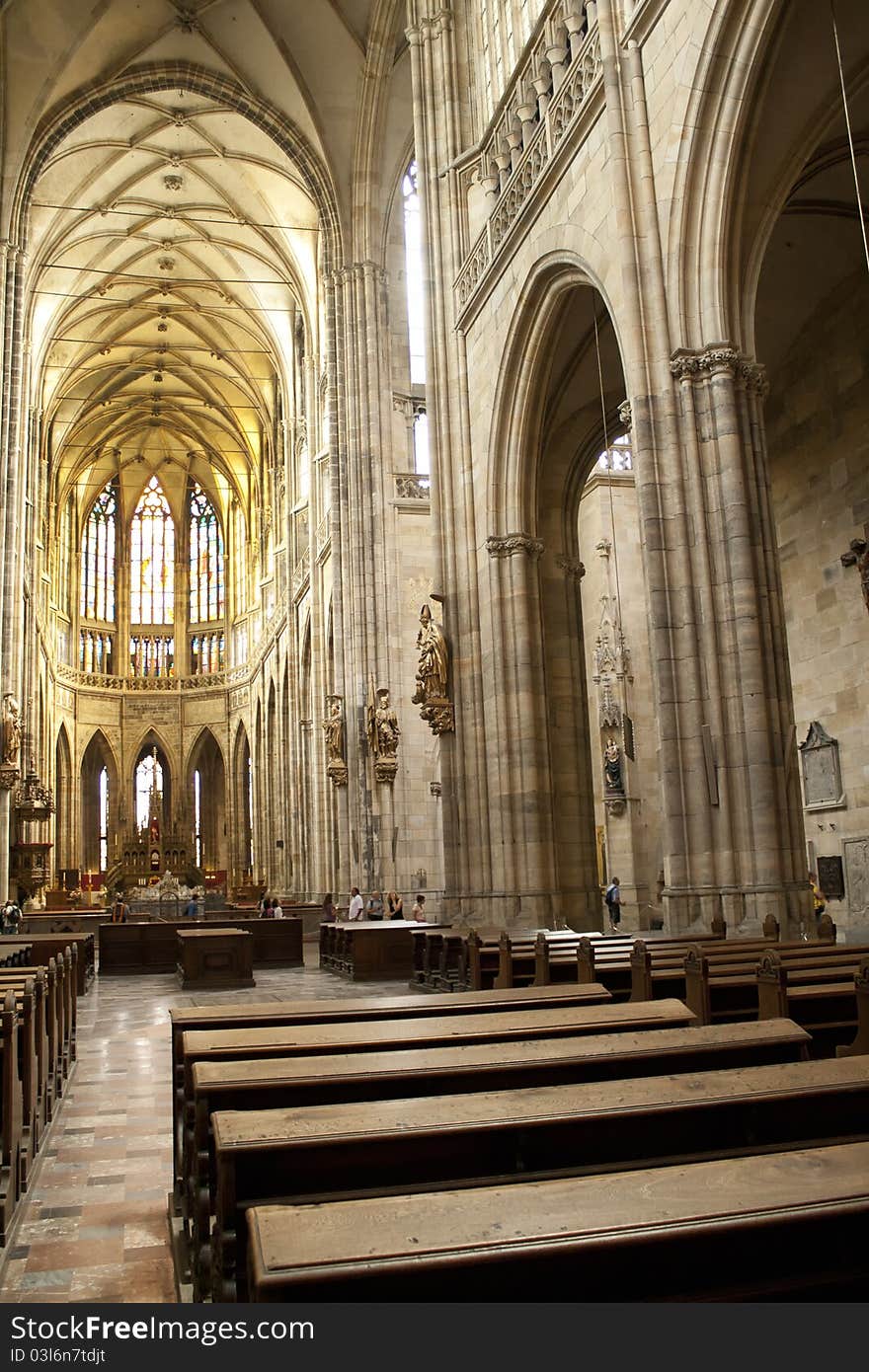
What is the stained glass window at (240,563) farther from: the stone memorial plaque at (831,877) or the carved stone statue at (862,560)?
the carved stone statue at (862,560)

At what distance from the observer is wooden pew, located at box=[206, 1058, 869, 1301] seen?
254 cm

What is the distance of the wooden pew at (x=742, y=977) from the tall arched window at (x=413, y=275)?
2091 centimetres

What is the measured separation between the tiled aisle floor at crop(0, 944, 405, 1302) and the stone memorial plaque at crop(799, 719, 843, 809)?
8933 millimetres

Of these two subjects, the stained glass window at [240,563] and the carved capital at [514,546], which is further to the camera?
the stained glass window at [240,563]

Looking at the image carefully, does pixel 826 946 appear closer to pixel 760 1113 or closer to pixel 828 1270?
pixel 760 1113

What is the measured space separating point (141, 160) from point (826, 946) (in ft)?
95.2

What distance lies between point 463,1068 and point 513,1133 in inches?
22.1

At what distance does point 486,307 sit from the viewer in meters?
15.6

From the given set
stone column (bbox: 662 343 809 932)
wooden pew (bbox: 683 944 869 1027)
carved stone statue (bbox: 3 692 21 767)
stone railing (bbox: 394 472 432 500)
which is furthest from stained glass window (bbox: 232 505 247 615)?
wooden pew (bbox: 683 944 869 1027)

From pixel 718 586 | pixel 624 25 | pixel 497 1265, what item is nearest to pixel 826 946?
pixel 718 586

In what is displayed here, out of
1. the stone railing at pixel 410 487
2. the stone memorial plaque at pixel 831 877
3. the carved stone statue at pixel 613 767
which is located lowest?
the stone memorial plaque at pixel 831 877

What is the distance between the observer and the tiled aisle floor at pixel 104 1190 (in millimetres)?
3896

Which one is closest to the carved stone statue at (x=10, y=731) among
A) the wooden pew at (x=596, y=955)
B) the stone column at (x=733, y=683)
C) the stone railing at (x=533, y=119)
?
the stone railing at (x=533, y=119)

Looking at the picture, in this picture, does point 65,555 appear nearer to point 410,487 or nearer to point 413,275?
point 413,275
